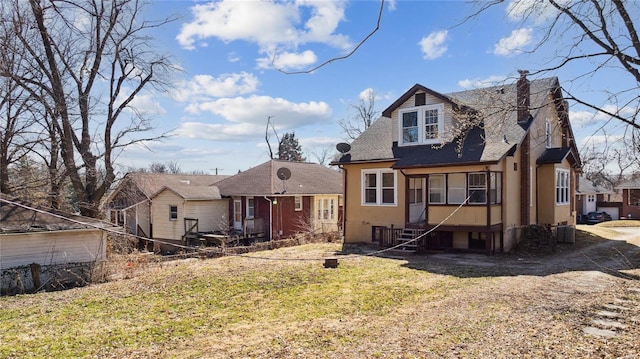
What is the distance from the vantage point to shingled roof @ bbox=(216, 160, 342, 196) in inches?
1004

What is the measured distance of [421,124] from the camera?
1797 centimetres

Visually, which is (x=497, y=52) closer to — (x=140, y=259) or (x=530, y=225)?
(x=530, y=225)

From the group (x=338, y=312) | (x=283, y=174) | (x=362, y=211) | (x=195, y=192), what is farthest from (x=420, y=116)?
(x=195, y=192)

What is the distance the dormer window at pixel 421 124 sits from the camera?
57.5ft

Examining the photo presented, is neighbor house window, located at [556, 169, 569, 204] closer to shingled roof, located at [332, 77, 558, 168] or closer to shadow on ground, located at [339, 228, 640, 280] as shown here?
shadow on ground, located at [339, 228, 640, 280]

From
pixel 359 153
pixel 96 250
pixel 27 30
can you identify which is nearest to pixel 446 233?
pixel 359 153

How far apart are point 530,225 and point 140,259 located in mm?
15005

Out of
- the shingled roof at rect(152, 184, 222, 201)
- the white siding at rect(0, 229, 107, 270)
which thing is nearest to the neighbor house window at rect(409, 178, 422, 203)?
the white siding at rect(0, 229, 107, 270)

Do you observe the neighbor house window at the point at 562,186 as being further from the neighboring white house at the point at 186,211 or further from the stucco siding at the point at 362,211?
the neighboring white house at the point at 186,211

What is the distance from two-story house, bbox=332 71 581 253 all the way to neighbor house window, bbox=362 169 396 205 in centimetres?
4

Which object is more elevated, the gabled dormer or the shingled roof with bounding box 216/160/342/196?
the gabled dormer

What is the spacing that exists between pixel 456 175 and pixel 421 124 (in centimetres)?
253

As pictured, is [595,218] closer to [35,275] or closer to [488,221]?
[488,221]

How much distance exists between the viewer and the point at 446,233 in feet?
58.1
